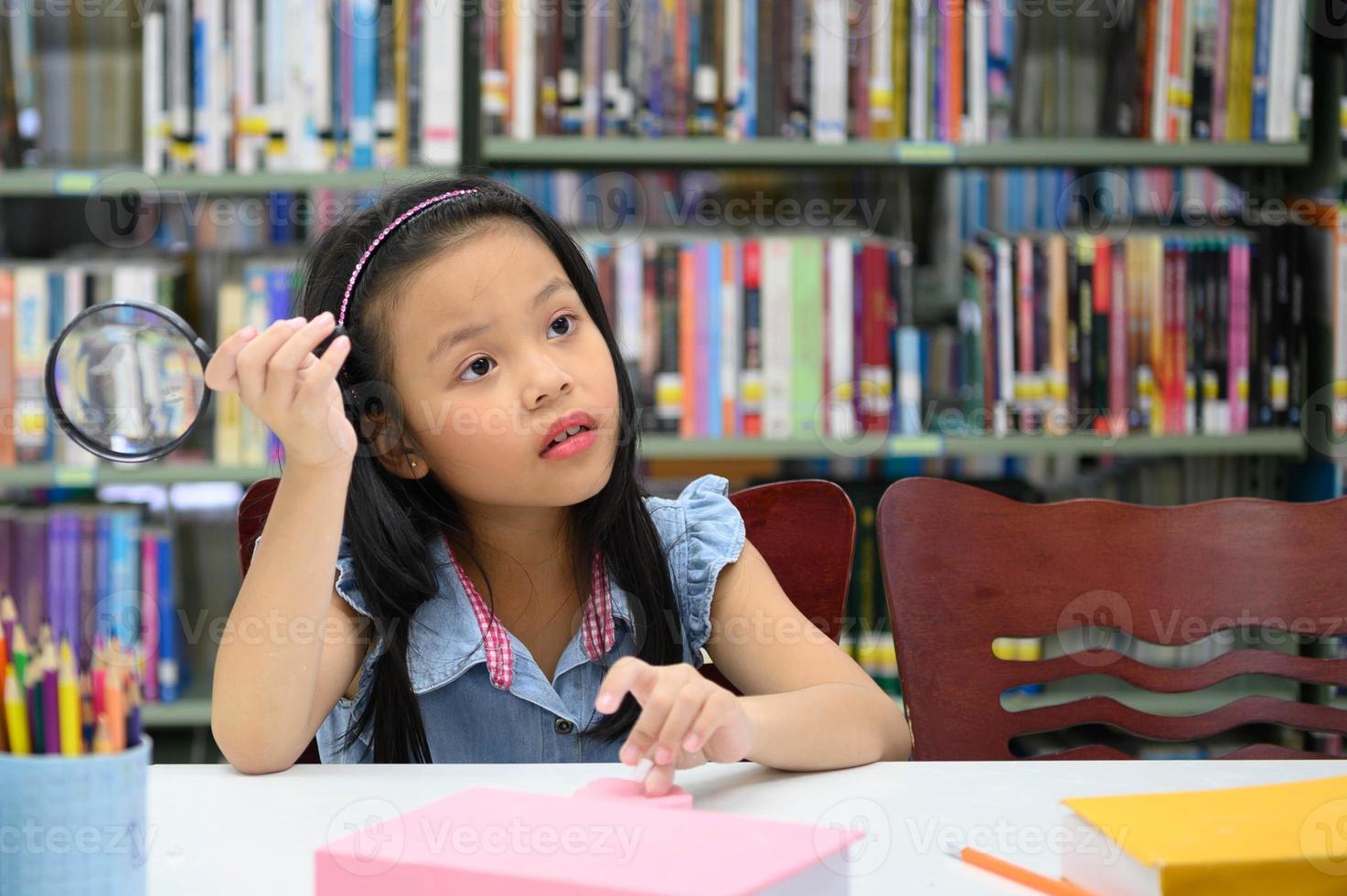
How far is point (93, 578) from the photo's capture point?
6.77 ft

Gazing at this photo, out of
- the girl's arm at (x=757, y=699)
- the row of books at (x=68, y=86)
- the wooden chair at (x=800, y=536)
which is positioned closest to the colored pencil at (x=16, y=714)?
the girl's arm at (x=757, y=699)

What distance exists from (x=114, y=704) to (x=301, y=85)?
5.57 ft

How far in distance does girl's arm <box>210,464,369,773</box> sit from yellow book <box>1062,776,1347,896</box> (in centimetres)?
51

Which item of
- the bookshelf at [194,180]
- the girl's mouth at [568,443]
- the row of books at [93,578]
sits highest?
the bookshelf at [194,180]

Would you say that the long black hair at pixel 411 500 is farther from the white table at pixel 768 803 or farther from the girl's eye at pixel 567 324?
the white table at pixel 768 803

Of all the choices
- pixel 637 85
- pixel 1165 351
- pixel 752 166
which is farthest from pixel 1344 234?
pixel 637 85

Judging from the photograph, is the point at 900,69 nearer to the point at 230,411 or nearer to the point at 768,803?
the point at 230,411

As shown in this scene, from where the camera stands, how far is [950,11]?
2.04m

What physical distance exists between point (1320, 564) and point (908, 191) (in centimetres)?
132

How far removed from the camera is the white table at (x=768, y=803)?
2.06 feet

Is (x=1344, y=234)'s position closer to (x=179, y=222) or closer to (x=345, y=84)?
(x=345, y=84)

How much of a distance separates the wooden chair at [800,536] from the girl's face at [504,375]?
17 centimetres

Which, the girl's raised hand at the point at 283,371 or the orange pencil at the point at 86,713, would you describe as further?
the girl's raised hand at the point at 283,371

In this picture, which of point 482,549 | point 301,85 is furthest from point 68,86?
point 482,549
